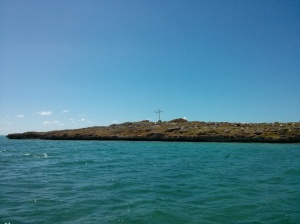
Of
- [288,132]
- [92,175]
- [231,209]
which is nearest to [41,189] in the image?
[92,175]

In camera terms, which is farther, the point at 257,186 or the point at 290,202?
the point at 257,186

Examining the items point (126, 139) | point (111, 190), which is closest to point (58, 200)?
point (111, 190)

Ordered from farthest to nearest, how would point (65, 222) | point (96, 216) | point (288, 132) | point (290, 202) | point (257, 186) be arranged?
1. point (288, 132)
2. point (257, 186)
3. point (290, 202)
4. point (96, 216)
5. point (65, 222)

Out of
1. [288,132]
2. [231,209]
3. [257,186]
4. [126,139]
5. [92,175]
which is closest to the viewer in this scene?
[231,209]

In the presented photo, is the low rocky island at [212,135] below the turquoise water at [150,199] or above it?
above

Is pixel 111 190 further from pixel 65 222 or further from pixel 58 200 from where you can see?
Answer: pixel 65 222

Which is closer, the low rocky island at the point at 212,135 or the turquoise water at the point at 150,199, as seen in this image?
the turquoise water at the point at 150,199

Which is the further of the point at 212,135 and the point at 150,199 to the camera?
the point at 212,135

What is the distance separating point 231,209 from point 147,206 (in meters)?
3.72

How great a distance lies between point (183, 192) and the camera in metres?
17.1

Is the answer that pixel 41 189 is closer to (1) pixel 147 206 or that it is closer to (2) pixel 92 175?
(2) pixel 92 175

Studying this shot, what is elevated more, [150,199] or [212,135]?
[212,135]

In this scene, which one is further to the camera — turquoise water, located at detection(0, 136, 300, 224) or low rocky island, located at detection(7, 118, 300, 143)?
low rocky island, located at detection(7, 118, 300, 143)

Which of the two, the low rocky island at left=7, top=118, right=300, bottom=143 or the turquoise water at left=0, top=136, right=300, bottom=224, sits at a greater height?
the low rocky island at left=7, top=118, right=300, bottom=143
